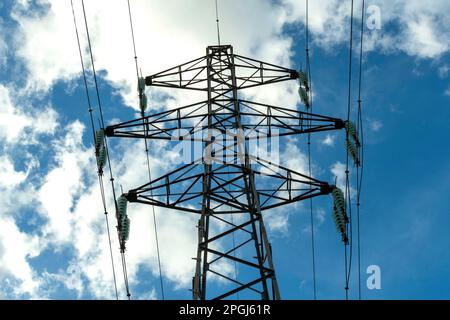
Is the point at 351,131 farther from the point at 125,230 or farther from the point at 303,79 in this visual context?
the point at 125,230

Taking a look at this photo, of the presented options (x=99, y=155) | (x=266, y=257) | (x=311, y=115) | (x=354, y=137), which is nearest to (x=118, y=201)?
(x=99, y=155)

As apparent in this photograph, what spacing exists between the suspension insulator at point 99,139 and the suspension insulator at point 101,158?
83 millimetres

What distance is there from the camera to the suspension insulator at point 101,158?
53.8 feet

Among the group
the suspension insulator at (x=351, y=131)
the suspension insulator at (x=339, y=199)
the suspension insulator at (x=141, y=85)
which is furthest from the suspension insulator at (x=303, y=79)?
the suspension insulator at (x=339, y=199)

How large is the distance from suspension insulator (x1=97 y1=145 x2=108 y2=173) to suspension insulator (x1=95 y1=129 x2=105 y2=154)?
0.27ft

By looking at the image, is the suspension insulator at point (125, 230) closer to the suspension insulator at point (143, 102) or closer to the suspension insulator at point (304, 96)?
the suspension insulator at point (143, 102)

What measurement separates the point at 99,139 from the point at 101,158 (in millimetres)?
601

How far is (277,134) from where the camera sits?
16.6 meters

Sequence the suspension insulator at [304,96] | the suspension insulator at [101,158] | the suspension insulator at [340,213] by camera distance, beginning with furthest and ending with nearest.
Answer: the suspension insulator at [304,96] → the suspension insulator at [101,158] → the suspension insulator at [340,213]

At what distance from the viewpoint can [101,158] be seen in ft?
54.1

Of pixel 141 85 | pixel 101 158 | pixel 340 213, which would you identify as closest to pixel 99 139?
pixel 101 158

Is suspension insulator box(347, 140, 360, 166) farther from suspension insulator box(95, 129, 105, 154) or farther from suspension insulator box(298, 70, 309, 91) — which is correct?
suspension insulator box(95, 129, 105, 154)
